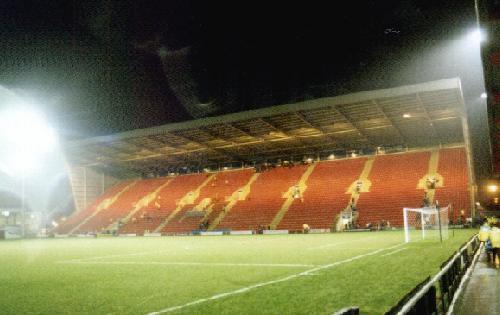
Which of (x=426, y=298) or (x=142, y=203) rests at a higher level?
(x=142, y=203)

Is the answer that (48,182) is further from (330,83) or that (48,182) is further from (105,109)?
(330,83)

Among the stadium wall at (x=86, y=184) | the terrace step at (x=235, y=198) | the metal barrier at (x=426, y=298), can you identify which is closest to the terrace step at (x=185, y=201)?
the terrace step at (x=235, y=198)

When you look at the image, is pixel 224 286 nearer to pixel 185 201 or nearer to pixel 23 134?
pixel 23 134

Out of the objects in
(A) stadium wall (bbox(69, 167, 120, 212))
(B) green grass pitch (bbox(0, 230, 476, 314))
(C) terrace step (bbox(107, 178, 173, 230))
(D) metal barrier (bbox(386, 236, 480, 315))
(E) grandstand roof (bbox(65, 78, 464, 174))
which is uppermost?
(E) grandstand roof (bbox(65, 78, 464, 174))

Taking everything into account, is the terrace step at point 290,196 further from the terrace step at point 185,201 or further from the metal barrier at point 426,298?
the metal barrier at point 426,298

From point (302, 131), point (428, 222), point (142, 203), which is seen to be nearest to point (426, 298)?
point (428, 222)

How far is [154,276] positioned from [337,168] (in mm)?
38442

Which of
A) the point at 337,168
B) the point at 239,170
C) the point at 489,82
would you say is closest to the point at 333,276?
the point at 489,82

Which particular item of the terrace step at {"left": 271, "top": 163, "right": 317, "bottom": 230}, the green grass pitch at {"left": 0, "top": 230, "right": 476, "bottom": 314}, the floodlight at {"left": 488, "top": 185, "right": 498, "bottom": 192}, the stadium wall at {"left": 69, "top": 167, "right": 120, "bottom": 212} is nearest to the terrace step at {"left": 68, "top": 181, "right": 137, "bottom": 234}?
the stadium wall at {"left": 69, "top": 167, "right": 120, "bottom": 212}

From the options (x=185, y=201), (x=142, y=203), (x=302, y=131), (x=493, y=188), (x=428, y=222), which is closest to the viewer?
(x=428, y=222)

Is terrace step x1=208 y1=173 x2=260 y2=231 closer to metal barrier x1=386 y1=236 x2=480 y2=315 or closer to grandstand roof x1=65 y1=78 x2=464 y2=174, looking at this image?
grandstand roof x1=65 y1=78 x2=464 y2=174

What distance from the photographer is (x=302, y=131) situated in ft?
139

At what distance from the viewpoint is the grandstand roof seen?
33.6 m

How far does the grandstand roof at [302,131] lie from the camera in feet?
110
